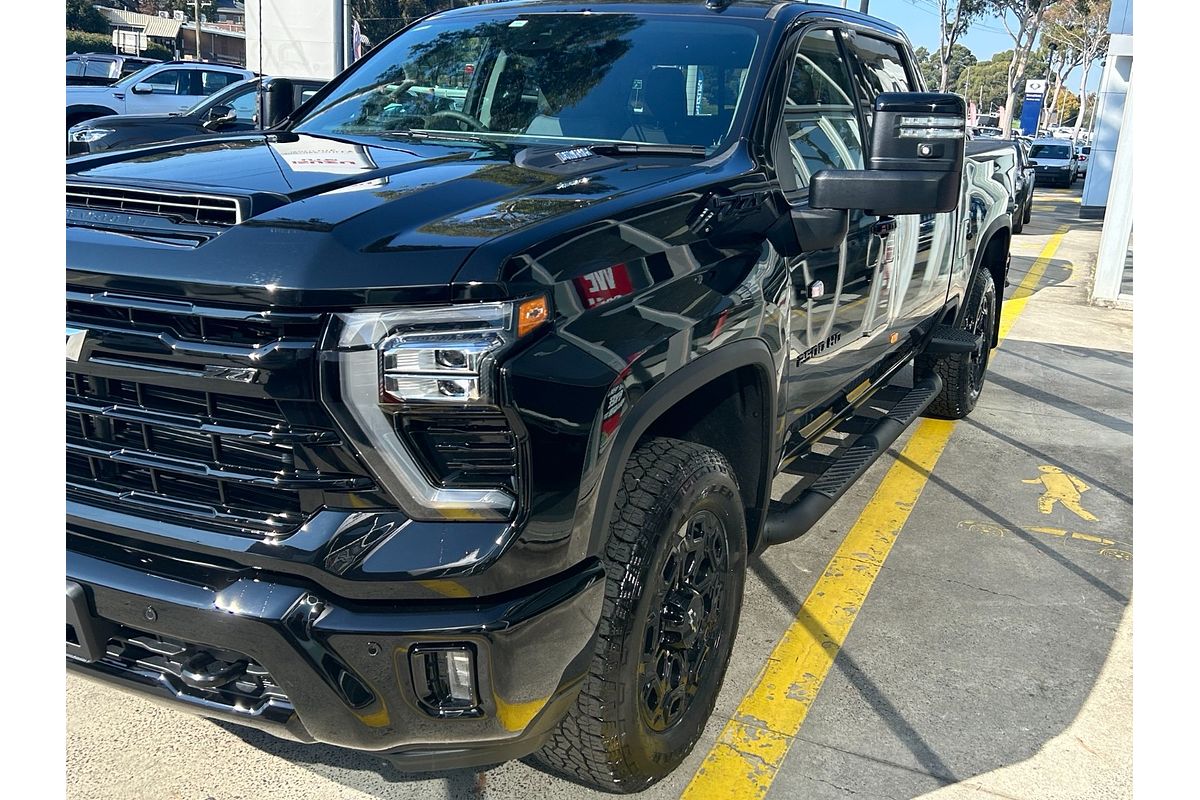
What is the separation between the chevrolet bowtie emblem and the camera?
212cm

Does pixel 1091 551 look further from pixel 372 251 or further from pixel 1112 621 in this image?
pixel 372 251

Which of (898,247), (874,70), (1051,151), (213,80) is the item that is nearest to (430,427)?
(898,247)

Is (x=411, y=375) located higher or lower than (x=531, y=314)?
lower

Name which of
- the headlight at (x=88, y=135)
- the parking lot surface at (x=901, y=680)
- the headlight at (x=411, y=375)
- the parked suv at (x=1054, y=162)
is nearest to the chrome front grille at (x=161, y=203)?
the headlight at (x=411, y=375)

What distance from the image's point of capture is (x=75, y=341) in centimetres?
213

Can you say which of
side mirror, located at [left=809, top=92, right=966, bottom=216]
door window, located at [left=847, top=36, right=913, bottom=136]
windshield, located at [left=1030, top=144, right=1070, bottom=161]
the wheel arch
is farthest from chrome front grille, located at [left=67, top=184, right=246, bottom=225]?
windshield, located at [left=1030, top=144, right=1070, bottom=161]

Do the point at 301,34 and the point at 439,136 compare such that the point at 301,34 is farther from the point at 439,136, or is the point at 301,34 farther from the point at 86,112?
the point at 439,136

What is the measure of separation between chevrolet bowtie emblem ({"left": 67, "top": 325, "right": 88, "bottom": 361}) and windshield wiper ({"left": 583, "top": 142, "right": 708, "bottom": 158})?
148cm

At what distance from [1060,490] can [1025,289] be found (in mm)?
7160

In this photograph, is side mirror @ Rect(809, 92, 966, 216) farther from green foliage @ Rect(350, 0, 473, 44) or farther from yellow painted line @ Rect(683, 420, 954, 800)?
green foliage @ Rect(350, 0, 473, 44)

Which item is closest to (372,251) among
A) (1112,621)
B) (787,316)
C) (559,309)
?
(559,309)

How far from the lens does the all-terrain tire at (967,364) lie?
5820 millimetres

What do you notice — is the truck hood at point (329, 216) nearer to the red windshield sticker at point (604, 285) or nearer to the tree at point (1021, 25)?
the red windshield sticker at point (604, 285)
